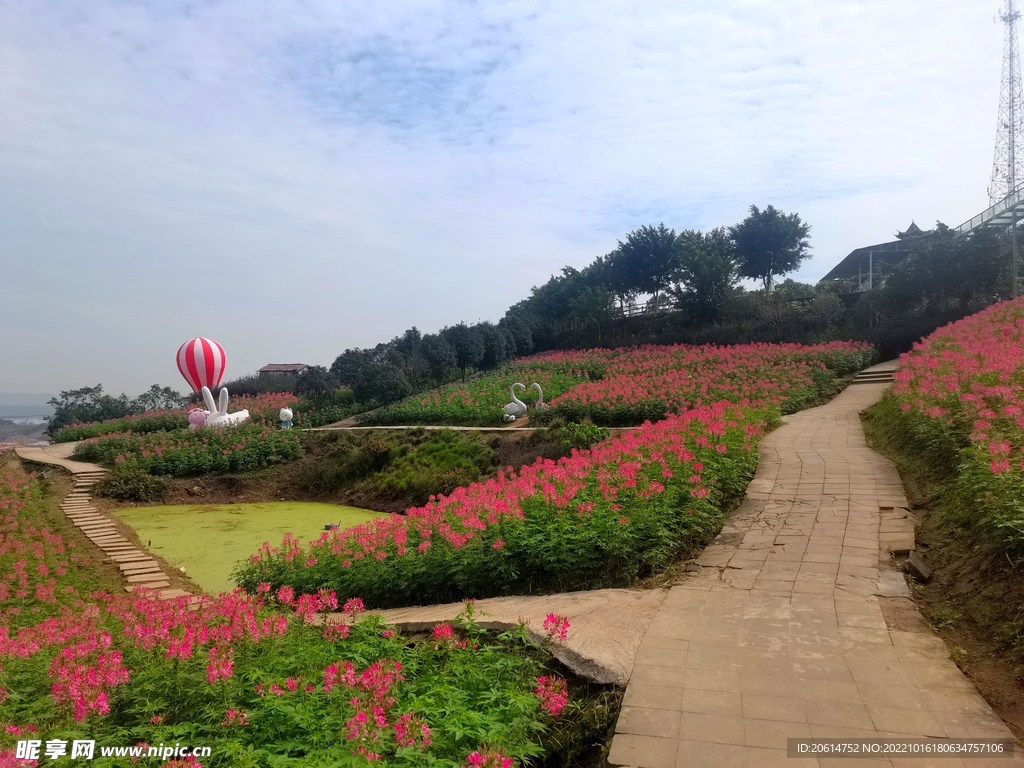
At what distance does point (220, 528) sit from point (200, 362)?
844 centimetres

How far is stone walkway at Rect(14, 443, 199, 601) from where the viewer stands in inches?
297

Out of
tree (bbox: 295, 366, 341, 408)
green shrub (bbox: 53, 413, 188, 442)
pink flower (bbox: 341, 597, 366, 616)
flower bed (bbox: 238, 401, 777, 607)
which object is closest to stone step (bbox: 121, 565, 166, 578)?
flower bed (bbox: 238, 401, 777, 607)

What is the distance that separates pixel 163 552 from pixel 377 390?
12.6 m

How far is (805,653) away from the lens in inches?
132

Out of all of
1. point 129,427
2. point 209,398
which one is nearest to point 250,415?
point 209,398

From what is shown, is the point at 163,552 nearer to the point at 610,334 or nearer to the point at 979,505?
the point at 979,505

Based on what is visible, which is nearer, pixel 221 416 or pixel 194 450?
pixel 194 450

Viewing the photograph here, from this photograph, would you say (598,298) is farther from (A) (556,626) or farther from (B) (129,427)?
(A) (556,626)

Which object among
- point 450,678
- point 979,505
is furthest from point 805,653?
point 979,505

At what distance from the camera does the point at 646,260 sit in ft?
112

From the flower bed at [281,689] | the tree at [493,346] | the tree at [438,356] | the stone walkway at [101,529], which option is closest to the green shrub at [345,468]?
the stone walkway at [101,529]

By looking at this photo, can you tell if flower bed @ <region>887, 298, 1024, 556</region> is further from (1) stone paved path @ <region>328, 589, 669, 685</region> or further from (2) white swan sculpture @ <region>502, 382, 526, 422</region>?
(2) white swan sculpture @ <region>502, 382, 526, 422</region>

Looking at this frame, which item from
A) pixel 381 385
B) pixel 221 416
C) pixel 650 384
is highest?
pixel 650 384

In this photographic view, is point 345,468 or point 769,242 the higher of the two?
point 769,242
